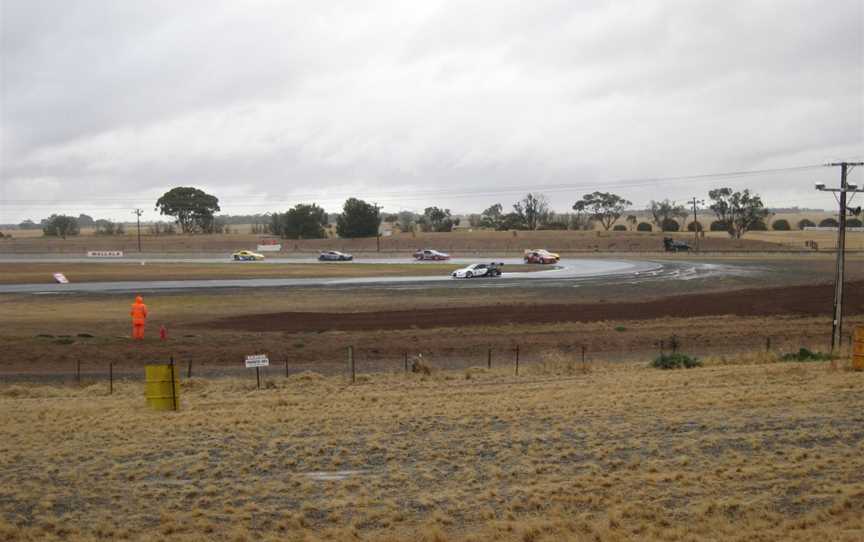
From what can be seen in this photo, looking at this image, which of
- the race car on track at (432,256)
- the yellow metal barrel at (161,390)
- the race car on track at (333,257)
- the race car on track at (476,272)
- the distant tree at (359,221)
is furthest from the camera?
the distant tree at (359,221)

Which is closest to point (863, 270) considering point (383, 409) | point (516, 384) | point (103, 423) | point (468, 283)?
point (468, 283)

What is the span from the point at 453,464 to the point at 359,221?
127517 mm

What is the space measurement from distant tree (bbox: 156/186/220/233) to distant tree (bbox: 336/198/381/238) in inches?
2575

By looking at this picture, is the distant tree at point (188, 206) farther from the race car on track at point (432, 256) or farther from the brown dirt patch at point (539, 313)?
the brown dirt patch at point (539, 313)

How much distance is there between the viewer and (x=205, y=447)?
1500 cm

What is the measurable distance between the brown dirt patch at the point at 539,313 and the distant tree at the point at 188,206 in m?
162

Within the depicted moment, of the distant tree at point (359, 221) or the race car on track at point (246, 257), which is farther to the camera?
the distant tree at point (359, 221)

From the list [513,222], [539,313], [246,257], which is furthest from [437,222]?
[539,313]

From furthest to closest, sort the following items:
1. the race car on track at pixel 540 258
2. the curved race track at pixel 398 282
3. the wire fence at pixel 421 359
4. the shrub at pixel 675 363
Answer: the race car on track at pixel 540 258
the curved race track at pixel 398 282
the wire fence at pixel 421 359
the shrub at pixel 675 363

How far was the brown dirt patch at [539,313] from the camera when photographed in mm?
36250

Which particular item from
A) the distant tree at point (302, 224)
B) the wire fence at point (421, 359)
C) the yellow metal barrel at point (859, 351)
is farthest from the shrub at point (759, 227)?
the yellow metal barrel at point (859, 351)

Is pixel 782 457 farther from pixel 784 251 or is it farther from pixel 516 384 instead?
pixel 784 251

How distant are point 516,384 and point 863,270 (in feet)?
169

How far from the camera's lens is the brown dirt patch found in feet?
119
